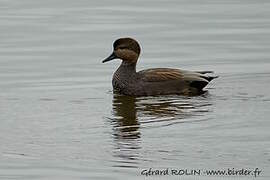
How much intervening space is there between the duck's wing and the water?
0.24 m

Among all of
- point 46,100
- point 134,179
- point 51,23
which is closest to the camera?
point 134,179

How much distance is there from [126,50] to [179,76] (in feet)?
3.69

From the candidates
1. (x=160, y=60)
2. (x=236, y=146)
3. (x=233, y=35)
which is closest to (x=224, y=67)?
(x=160, y=60)

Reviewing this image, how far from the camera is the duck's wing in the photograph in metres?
15.3

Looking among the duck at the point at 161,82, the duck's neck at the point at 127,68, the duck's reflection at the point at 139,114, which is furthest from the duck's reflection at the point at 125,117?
the duck's neck at the point at 127,68

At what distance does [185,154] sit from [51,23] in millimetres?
10161

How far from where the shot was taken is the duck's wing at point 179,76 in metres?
15.3

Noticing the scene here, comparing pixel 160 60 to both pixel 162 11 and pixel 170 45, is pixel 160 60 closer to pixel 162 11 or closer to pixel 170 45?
pixel 170 45

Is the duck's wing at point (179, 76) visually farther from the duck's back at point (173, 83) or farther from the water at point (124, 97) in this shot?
the water at point (124, 97)

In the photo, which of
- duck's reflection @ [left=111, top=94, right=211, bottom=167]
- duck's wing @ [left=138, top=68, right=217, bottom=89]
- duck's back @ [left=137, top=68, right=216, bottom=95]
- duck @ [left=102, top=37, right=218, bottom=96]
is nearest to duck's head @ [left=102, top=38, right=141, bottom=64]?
duck @ [left=102, top=37, right=218, bottom=96]

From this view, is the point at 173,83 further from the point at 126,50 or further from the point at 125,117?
the point at 125,117

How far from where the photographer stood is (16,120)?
13.0m

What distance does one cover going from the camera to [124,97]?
15.3 metres

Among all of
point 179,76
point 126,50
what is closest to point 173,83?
point 179,76
